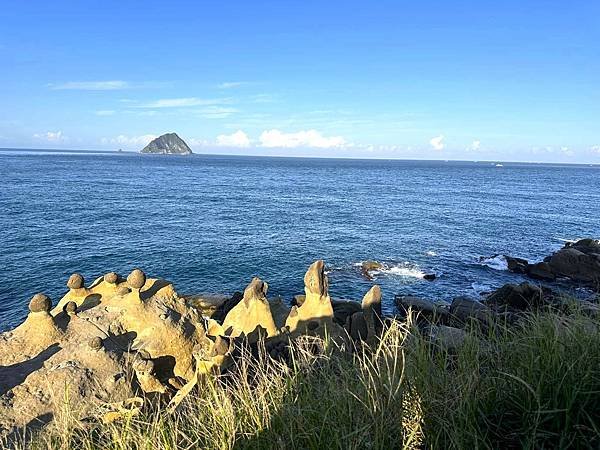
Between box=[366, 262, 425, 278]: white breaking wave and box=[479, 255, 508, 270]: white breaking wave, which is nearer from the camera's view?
box=[366, 262, 425, 278]: white breaking wave

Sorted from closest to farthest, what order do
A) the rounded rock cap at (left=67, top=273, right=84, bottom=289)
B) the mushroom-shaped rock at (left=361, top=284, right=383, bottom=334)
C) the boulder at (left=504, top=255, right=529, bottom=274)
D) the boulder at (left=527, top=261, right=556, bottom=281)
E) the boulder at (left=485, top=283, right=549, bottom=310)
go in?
the rounded rock cap at (left=67, top=273, right=84, bottom=289) → the mushroom-shaped rock at (left=361, top=284, right=383, bottom=334) → the boulder at (left=485, top=283, right=549, bottom=310) → the boulder at (left=527, top=261, right=556, bottom=281) → the boulder at (left=504, top=255, right=529, bottom=274)

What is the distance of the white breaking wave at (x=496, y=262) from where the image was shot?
120ft

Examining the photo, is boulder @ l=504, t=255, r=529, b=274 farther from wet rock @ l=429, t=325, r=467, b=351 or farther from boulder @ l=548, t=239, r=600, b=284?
wet rock @ l=429, t=325, r=467, b=351

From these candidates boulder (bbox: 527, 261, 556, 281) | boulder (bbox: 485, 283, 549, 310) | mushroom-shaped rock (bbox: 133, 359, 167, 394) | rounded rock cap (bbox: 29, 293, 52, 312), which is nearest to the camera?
mushroom-shaped rock (bbox: 133, 359, 167, 394)

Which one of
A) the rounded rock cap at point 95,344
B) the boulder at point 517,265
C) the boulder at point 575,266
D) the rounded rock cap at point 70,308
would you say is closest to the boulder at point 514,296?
the boulder at point 517,265

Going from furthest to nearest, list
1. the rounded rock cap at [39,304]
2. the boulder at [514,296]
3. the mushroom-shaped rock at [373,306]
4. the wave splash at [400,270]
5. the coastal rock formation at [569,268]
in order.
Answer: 1. the coastal rock formation at [569,268]
2. the wave splash at [400,270]
3. the boulder at [514,296]
4. the mushroom-shaped rock at [373,306]
5. the rounded rock cap at [39,304]

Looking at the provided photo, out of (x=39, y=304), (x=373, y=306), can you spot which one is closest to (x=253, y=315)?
(x=373, y=306)

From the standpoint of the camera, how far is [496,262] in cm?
3759

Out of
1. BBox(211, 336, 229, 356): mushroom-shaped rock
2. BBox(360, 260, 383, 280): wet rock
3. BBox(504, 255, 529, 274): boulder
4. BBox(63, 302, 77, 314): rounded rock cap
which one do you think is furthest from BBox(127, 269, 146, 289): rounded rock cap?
BBox(504, 255, 529, 274): boulder

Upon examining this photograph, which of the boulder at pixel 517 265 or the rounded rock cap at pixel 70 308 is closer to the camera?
the rounded rock cap at pixel 70 308

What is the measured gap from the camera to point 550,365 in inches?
170

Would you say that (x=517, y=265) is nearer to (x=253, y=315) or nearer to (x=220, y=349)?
(x=253, y=315)

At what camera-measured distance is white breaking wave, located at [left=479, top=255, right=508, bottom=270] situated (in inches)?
1436

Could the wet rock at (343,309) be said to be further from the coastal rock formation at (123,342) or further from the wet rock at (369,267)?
the wet rock at (369,267)
